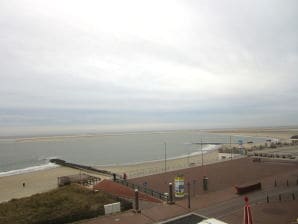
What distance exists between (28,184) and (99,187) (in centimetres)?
2068

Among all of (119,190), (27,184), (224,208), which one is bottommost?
(27,184)

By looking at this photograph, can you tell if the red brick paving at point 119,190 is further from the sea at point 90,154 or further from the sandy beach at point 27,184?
the sea at point 90,154

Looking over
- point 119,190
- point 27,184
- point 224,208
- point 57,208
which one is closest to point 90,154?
point 27,184

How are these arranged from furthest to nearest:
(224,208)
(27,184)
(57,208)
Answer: (27,184) → (57,208) → (224,208)

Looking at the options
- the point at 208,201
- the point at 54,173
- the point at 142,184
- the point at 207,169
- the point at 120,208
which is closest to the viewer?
the point at 120,208

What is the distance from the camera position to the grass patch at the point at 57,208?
18.3 meters

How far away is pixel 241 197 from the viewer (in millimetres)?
22453

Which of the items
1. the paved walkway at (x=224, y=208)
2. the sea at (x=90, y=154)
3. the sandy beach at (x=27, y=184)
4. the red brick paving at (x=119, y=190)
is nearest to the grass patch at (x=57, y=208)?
the paved walkway at (x=224, y=208)

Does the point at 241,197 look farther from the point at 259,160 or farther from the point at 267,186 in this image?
the point at 259,160

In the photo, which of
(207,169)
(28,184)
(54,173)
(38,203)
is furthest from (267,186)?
(54,173)

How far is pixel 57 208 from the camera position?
65.8 feet

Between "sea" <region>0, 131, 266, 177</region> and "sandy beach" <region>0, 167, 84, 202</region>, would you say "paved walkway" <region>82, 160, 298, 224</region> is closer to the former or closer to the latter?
"sandy beach" <region>0, 167, 84, 202</region>

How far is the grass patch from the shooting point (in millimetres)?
18344

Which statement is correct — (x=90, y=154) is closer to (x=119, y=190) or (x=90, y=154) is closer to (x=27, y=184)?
(x=27, y=184)
